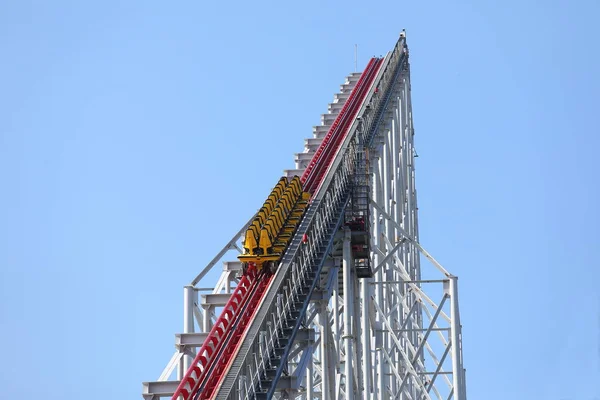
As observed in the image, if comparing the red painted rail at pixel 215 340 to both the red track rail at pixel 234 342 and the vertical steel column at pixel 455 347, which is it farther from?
the vertical steel column at pixel 455 347

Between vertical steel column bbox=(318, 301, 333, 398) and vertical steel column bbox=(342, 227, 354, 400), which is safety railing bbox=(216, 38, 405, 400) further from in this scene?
vertical steel column bbox=(318, 301, 333, 398)

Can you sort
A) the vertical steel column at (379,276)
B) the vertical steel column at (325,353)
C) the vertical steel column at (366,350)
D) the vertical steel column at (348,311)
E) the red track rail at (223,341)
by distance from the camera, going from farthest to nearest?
the vertical steel column at (379,276), the vertical steel column at (366,350), the vertical steel column at (348,311), the vertical steel column at (325,353), the red track rail at (223,341)

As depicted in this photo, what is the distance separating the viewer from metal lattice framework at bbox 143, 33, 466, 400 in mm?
29641

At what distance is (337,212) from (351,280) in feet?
5.73

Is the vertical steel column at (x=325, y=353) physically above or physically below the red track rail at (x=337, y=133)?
below

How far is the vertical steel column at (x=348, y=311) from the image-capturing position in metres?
34.8

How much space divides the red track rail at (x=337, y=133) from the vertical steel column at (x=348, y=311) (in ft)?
12.1

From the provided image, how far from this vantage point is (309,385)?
36.5 m

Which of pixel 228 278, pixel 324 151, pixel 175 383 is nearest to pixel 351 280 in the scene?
pixel 228 278

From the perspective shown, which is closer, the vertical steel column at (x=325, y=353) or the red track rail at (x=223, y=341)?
the red track rail at (x=223, y=341)

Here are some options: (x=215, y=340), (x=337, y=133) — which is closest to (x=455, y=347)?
(x=215, y=340)

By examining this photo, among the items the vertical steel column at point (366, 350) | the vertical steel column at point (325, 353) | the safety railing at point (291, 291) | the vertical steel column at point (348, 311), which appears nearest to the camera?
the safety railing at point (291, 291)

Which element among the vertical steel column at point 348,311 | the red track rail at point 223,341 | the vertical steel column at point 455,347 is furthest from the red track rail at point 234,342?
the vertical steel column at point 455,347

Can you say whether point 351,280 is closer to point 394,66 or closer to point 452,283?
point 452,283
